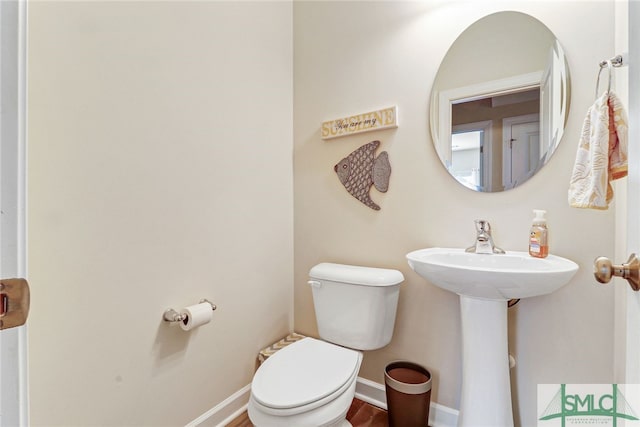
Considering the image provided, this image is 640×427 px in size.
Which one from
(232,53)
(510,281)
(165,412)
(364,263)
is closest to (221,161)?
(232,53)

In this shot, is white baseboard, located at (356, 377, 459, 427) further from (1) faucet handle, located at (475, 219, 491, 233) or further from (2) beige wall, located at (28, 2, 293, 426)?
(1) faucet handle, located at (475, 219, 491, 233)

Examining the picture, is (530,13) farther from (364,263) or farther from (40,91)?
(40,91)

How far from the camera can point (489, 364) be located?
1.18 metres

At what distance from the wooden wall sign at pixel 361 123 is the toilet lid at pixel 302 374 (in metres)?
1.09

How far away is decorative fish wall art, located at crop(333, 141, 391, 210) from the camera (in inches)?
63.0

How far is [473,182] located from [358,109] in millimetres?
708

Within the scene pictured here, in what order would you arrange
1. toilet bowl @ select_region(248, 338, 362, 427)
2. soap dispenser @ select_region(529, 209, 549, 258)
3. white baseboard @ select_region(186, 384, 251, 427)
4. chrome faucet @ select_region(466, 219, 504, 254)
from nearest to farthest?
toilet bowl @ select_region(248, 338, 362, 427) → soap dispenser @ select_region(529, 209, 549, 258) → chrome faucet @ select_region(466, 219, 504, 254) → white baseboard @ select_region(186, 384, 251, 427)

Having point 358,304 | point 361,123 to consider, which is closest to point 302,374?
point 358,304

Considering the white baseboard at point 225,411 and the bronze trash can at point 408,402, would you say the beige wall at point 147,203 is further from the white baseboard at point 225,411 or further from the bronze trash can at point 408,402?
the bronze trash can at point 408,402

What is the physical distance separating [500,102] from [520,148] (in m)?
0.22

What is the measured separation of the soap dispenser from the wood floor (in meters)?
1.05

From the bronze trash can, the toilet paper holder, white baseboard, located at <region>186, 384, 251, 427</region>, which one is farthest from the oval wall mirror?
white baseboard, located at <region>186, 384, 251, 427</region>

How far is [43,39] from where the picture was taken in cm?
92

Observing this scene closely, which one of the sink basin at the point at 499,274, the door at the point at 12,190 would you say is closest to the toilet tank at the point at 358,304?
the sink basin at the point at 499,274
